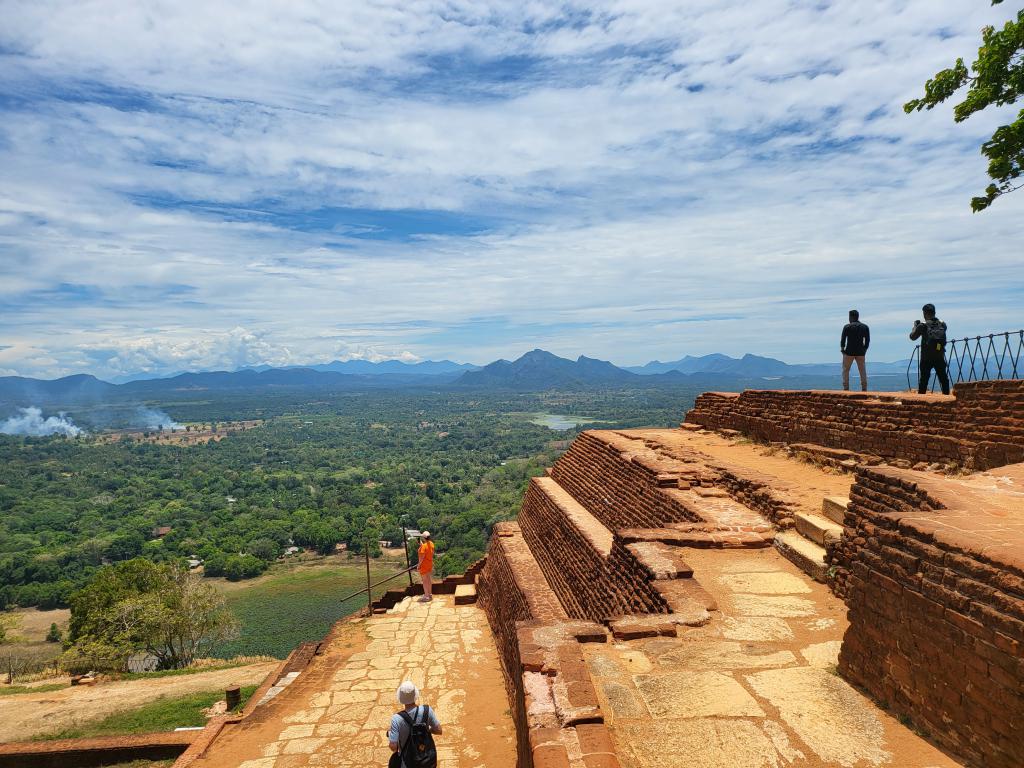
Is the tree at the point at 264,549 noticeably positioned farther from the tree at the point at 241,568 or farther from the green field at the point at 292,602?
the tree at the point at 241,568

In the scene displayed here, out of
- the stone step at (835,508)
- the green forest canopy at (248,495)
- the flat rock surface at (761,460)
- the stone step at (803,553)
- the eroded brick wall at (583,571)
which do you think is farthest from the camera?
the green forest canopy at (248,495)

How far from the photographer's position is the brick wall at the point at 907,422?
260 inches

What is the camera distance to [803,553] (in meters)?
6.08

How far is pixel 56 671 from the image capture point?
1584cm

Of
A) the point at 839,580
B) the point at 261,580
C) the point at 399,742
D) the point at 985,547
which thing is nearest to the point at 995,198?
the point at 839,580

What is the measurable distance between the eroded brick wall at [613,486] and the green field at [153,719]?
7505 mm

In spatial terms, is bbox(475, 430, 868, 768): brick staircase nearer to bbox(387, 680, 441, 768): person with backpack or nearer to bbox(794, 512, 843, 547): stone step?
bbox(794, 512, 843, 547): stone step

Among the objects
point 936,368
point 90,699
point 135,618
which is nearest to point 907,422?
point 936,368

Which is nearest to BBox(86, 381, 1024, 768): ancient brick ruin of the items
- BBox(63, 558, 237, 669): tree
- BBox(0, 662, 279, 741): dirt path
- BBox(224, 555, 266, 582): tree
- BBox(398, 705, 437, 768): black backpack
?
BBox(398, 705, 437, 768): black backpack

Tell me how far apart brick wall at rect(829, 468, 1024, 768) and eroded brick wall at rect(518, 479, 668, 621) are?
6.47ft

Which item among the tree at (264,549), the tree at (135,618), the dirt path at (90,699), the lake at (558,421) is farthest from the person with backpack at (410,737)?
the lake at (558,421)

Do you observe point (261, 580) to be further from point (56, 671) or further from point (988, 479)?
point (988, 479)

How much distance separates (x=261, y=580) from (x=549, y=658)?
5186 centimetres

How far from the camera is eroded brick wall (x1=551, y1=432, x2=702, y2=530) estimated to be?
8.84m
